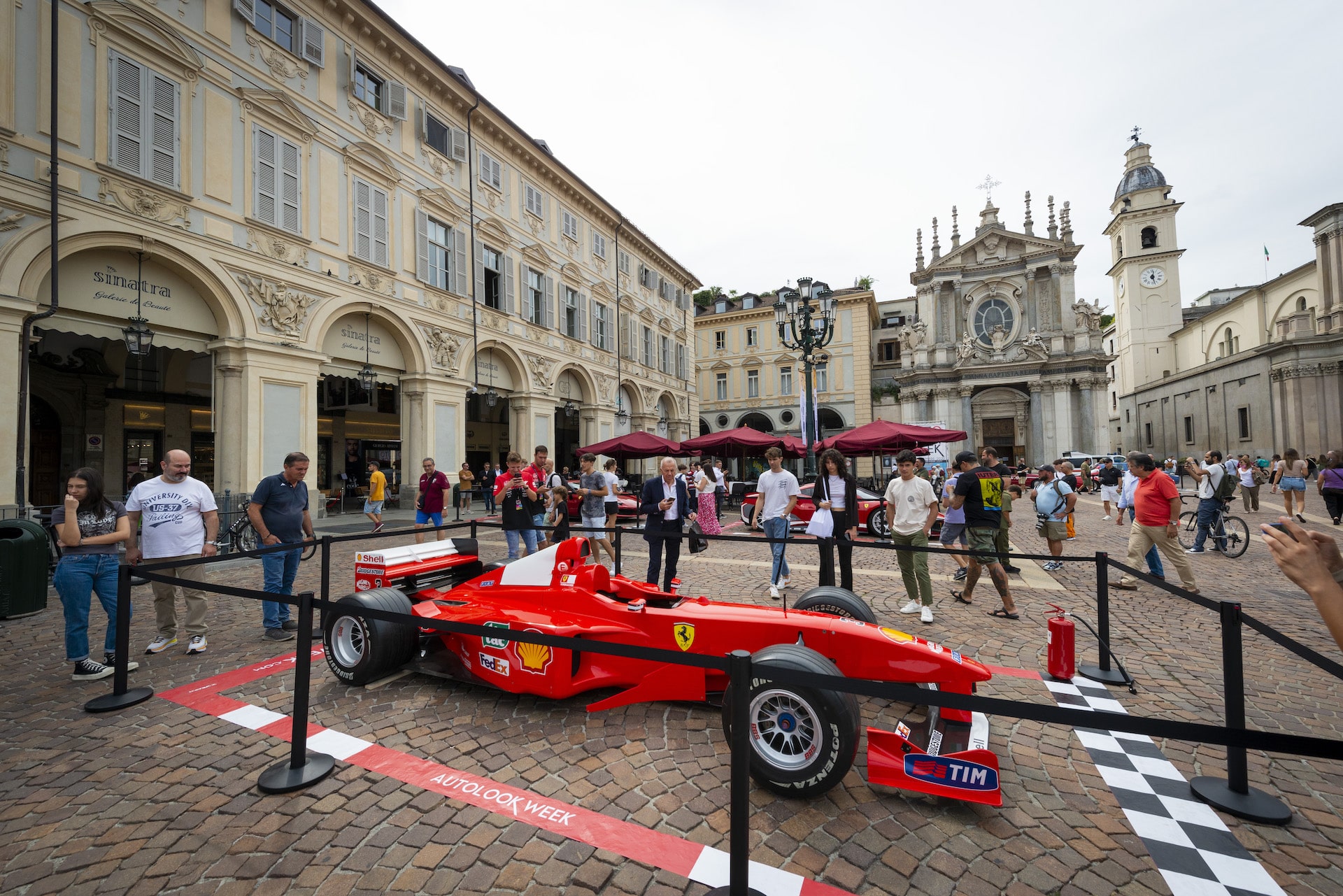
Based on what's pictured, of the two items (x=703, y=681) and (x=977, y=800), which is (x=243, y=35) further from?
(x=977, y=800)

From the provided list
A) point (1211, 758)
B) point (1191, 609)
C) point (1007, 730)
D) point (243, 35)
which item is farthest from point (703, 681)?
point (243, 35)

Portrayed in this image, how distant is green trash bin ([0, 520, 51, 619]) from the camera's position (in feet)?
20.3

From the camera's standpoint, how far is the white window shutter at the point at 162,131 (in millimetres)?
10578

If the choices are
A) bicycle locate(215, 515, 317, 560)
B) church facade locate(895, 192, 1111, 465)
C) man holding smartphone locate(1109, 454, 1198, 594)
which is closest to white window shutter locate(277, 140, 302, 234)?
bicycle locate(215, 515, 317, 560)

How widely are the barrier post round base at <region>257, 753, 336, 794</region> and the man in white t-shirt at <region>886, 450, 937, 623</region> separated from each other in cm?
528

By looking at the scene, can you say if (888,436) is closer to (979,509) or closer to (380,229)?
(979,509)

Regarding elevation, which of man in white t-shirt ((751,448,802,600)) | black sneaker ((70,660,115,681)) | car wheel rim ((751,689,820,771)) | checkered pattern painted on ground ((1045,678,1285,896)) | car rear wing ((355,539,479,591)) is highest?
man in white t-shirt ((751,448,802,600))

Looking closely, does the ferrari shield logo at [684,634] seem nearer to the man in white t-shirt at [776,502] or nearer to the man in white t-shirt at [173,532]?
the man in white t-shirt at [776,502]

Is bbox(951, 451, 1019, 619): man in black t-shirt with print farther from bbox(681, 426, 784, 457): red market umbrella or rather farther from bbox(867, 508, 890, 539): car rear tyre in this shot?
bbox(681, 426, 784, 457): red market umbrella

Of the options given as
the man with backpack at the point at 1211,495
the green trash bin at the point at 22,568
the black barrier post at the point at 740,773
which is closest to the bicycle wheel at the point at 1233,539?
the man with backpack at the point at 1211,495

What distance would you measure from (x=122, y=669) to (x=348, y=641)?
1.50 metres

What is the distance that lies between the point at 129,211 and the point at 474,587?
11436 millimetres

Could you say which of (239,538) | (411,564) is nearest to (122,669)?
(411,564)

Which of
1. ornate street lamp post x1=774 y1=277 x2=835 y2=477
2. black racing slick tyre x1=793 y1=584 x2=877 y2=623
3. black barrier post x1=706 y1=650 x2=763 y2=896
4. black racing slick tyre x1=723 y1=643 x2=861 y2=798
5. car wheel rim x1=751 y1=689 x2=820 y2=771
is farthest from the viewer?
ornate street lamp post x1=774 y1=277 x2=835 y2=477
